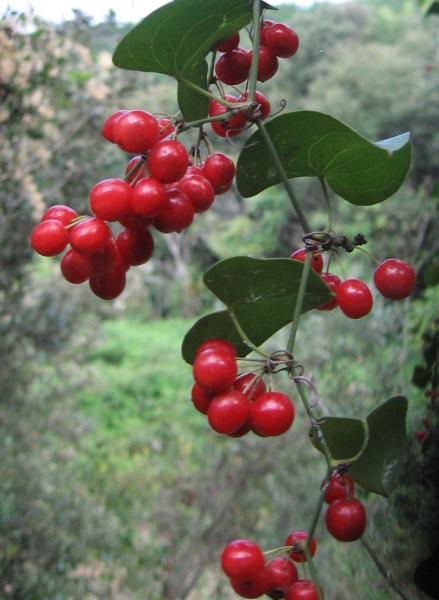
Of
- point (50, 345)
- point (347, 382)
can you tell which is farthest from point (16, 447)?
point (347, 382)

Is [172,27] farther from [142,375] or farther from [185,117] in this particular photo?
[142,375]

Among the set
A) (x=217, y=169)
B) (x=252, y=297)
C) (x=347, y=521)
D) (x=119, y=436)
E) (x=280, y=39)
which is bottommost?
(x=119, y=436)

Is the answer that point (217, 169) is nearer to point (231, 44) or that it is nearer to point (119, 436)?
point (231, 44)

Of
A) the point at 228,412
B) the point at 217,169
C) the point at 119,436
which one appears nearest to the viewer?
the point at 228,412

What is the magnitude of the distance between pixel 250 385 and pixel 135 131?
0.16 meters

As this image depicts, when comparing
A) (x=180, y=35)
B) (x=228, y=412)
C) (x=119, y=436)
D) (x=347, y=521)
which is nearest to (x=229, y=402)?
(x=228, y=412)

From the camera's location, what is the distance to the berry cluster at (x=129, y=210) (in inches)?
14.7

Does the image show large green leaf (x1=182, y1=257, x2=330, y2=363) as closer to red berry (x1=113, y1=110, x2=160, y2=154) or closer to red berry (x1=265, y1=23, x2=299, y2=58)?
red berry (x1=113, y1=110, x2=160, y2=154)

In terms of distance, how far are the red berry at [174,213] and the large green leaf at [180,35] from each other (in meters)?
0.08

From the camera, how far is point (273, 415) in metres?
0.36

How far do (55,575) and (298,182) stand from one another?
188 inches

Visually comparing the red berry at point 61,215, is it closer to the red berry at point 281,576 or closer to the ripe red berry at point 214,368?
the ripe red berry at point 214,368

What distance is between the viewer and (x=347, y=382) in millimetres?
1988

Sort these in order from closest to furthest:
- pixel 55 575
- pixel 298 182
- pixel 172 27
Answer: pixel 172 27 < pixel 55 575 < pixel 298 182
